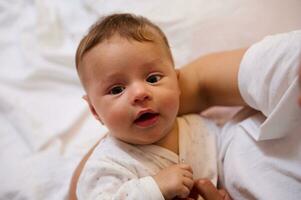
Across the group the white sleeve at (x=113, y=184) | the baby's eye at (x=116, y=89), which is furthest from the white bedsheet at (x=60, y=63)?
the baby's eye at (x=116, y=89)

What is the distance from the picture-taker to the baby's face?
684 millimetres

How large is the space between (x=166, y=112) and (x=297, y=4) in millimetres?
503

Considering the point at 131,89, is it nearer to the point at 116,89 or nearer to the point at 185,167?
the point at 116,89

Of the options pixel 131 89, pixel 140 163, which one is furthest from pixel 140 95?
pixel 140 163

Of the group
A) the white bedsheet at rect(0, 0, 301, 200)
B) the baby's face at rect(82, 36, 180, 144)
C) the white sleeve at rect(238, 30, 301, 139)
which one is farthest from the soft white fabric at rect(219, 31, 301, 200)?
the white bedsheet at rect(0, 0, 301, 200)

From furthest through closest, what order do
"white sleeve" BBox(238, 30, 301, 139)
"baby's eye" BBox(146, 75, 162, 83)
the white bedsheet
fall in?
the white bedsheet, "baby's eye" BBox(146, 75, 162, 83), "white sleeve" BBox(238, 30, 301, 139)

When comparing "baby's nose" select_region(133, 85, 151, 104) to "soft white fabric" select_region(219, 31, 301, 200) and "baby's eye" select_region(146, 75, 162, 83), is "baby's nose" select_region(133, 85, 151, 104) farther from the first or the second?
"soft white fabric" select_region(219, 31, 301, 200)

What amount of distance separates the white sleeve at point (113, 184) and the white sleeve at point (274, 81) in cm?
21

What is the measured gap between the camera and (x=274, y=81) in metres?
0.65

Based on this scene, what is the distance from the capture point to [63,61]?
42.7 inches

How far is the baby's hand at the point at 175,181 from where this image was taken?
2.15 feet

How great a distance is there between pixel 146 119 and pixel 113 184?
0.12m

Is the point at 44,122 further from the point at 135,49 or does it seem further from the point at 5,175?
the point at 135,49

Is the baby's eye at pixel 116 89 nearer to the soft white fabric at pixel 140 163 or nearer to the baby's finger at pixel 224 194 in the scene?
the soft white fabric at pixel 140 163
